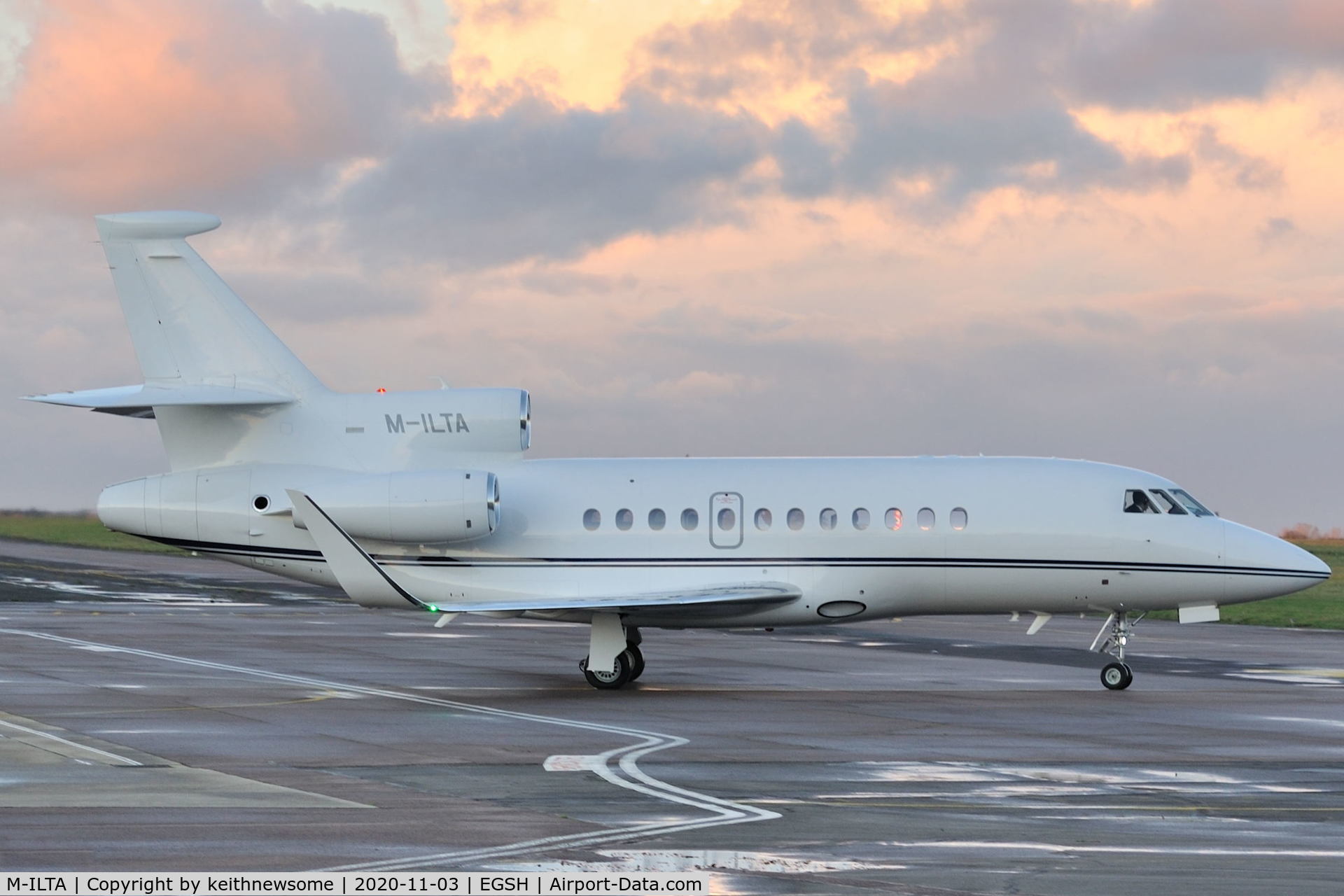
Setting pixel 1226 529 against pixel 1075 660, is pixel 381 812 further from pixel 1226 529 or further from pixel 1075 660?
pixel 1075 660

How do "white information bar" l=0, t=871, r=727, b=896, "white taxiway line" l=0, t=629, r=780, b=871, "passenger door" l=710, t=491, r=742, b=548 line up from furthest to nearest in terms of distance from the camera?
"passenger door" l=710, t=491, r=742, b=548 < "white taxiway line" l=0, t=629, r=780, b=871 < "white information bar" l=0, t=871, r=727, b=896

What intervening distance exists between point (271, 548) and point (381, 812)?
13.4 metres

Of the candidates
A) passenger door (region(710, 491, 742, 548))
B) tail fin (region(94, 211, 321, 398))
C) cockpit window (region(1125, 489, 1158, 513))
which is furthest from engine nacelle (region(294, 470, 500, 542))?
cockpit window (region(1125, 489, 1158, 513))

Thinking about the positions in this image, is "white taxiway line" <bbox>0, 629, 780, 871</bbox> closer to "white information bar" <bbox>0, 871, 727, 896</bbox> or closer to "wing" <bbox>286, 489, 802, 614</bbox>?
"white information bar" <bbox>0, 871, 727, 896</bbox>

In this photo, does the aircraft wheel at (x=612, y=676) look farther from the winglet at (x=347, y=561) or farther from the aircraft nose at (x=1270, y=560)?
the aircraft nose at (x=1270, y=560)

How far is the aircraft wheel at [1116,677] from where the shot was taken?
2519 centimetres

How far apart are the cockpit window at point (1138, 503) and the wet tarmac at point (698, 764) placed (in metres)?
2.97

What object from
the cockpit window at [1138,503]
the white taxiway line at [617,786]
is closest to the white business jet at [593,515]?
the cockpit window at [1138,503]

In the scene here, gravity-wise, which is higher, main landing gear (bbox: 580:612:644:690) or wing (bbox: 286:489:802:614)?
wing (bbox: 286:489:802:614)

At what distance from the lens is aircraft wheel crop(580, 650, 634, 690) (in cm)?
2511

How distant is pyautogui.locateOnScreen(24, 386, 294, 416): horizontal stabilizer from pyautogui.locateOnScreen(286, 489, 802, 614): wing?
2.48 metres

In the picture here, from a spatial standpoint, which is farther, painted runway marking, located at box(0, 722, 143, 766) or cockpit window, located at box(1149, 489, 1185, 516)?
cockpit window, located at box(1149, 489, 1185, 516)

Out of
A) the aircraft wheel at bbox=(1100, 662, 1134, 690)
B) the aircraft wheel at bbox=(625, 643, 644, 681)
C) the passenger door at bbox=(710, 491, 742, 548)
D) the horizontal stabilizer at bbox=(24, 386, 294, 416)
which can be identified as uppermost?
the horizontal stabilizer at bbox=(24, 386, 294, 416)

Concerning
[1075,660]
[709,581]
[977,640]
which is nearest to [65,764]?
[709,581]
